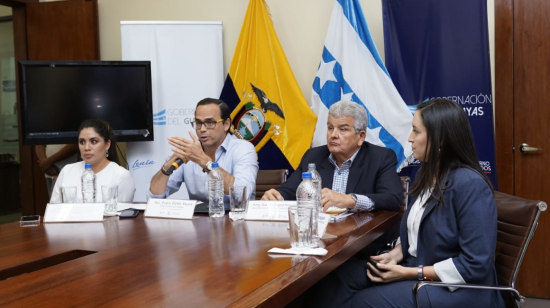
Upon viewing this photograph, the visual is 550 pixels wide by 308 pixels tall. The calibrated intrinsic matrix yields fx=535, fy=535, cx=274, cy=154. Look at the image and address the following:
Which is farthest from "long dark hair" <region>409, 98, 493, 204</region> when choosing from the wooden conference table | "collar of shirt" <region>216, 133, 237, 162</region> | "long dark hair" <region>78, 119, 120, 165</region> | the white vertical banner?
the white vertical banner

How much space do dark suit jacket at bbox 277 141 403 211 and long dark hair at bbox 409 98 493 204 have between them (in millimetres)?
604

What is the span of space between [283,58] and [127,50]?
4.51 ft

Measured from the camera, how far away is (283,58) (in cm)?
437

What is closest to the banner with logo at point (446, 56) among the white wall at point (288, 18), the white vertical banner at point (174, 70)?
the white wall at point (288, 18)

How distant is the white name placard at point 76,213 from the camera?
247 centimetres

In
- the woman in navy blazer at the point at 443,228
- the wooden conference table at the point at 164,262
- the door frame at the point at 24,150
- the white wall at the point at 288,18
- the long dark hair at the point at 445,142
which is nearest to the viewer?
the wooden conference table at the point at 164,262

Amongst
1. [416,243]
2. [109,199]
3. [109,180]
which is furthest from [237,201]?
[109,180]

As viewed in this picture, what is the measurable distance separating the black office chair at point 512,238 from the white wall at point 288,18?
252cm

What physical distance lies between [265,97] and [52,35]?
2.19 m

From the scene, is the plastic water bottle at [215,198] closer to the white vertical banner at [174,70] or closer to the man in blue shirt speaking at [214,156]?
the man in blue shirt speaking at [214,156]

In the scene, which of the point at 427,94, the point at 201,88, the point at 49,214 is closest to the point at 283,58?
the point at 201,88

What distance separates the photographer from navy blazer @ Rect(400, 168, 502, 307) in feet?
6.04

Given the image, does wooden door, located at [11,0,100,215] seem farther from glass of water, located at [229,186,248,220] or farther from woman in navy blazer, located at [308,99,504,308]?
woman in navy blazer, located at [308,99,504,308]

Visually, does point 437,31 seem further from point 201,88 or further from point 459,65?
point 201,88
